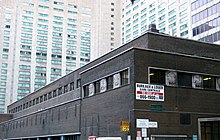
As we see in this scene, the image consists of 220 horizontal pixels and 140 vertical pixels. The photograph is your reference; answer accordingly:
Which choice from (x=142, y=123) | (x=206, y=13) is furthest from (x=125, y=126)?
(x=206, y=13)

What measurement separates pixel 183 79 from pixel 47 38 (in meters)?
116

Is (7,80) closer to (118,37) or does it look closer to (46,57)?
(46,57)

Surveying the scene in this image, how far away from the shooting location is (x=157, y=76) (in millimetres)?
29875

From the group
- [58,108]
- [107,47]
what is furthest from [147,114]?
[107,47]

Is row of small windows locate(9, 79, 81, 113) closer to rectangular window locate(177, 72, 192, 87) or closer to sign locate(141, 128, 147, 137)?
rectangular window locate(177, 72, 192, 87)

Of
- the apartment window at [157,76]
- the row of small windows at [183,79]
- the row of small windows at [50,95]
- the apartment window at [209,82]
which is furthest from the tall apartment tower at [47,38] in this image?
the apartment window at [157,76]

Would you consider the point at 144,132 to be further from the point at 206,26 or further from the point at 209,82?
the point at 206,26

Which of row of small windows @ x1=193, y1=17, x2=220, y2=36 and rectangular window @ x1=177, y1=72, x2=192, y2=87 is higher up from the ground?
row of small windows @ x1=193, y1=17, x2=220, y2=36

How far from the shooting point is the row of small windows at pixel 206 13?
69.6m

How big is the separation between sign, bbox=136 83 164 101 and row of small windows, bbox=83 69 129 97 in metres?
1.71

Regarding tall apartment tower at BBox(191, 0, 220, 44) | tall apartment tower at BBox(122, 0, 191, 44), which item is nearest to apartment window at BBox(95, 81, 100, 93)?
tall apartment tower at BBox(191, 0, 220, 44)

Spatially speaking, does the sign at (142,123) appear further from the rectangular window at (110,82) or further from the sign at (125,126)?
the rectangular window at (110,82)

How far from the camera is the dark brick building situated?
1125 inches

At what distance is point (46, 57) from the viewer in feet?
454
